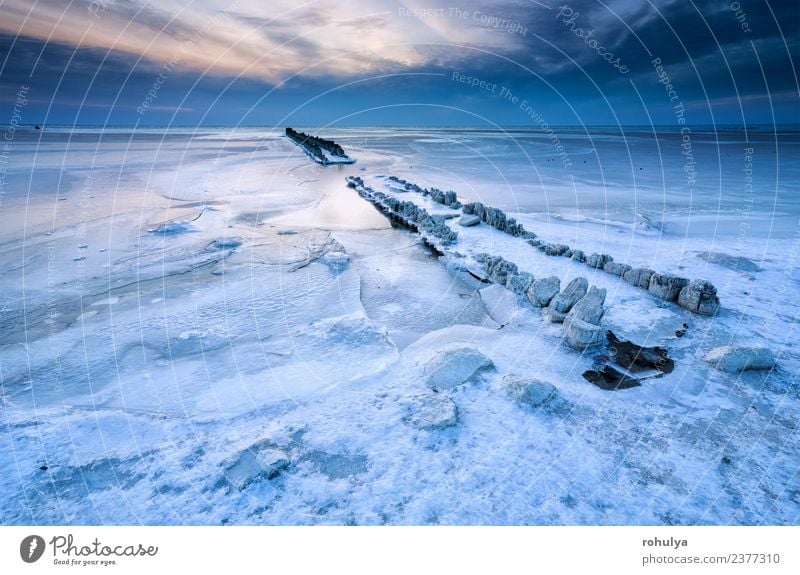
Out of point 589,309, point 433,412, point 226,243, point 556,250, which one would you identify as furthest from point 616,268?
point 226,243

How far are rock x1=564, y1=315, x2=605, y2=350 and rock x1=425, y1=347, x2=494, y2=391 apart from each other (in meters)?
1.69

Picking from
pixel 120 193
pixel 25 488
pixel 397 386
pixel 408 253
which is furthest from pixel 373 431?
pixel 120 193

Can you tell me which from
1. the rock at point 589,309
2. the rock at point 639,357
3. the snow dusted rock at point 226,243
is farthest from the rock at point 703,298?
the snow dusted rock at point 226,243

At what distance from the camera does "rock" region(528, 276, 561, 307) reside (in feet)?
26.1

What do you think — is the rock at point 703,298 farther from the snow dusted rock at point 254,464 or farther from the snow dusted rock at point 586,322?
the snow dusted rock at point 254,464

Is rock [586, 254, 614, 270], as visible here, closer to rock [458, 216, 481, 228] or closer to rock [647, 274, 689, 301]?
rock [647, 274, 689, 301]

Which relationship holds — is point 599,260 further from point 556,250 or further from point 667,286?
point 667,286

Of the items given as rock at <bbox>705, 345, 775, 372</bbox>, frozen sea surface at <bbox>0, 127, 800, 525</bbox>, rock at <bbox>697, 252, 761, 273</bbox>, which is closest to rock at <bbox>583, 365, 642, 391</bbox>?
frozen sea surface at <bbox>0, 127, 800, 525</bbox>

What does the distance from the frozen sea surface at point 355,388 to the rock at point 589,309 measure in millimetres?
494

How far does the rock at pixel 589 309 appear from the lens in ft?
22.4

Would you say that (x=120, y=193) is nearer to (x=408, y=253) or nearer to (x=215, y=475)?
(x=408, y=253)

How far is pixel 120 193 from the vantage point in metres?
19.0
